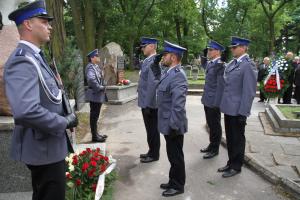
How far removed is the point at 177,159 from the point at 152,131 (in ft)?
5.30

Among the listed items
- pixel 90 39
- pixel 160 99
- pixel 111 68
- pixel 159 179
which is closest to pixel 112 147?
pixel 159 179

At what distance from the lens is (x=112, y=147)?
24.7ft

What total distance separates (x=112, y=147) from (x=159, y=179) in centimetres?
218

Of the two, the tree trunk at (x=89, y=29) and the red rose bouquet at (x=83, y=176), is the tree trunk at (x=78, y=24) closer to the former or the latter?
the tree trunk at (x=89, y=29)

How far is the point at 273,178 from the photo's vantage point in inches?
213

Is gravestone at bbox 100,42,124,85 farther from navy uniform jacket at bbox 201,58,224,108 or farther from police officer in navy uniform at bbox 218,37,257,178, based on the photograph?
police officer in navy uniform at bbox 218,37,257,178

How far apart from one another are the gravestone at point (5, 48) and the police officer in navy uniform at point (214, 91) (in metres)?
3.36

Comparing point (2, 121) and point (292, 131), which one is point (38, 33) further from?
point (292, 131)

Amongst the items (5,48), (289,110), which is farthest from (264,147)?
(5,48)

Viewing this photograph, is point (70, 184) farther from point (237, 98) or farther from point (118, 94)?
point (118, 94)

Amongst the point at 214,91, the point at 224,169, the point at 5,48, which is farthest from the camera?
the point at 214,91

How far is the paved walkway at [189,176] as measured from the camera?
5.01 m

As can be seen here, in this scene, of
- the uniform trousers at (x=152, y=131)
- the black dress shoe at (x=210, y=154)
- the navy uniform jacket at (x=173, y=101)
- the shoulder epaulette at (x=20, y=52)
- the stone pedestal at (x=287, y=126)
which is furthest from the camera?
the stone pedestal at (x=287, y=126)

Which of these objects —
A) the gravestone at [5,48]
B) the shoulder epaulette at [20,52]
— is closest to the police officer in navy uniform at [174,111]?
the gravestone at [5,48]
